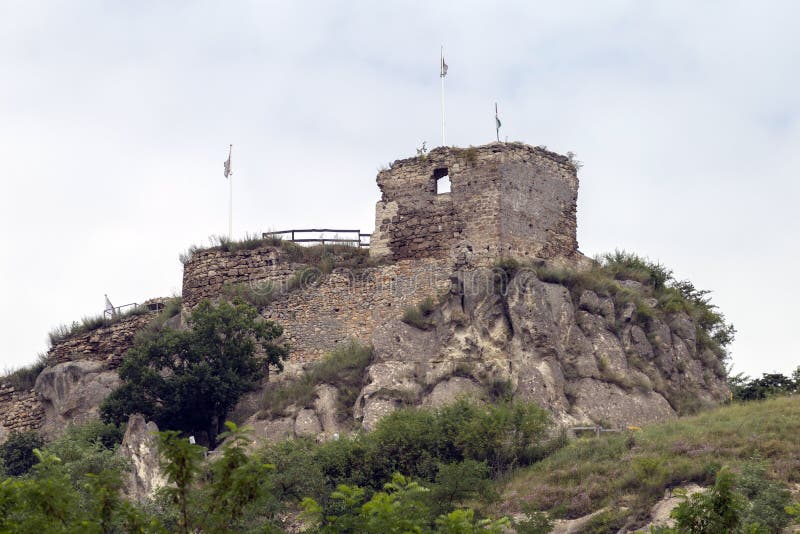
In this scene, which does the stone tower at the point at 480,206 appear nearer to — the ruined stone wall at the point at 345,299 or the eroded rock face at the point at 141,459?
the ruined stone wall at the point at 345,299

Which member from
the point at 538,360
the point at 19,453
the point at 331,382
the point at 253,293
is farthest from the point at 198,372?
the point at 538,360

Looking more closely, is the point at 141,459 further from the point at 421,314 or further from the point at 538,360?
the point at 538,360

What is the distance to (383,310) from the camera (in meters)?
38.4

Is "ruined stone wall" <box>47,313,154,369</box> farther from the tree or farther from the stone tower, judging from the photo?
the stone tower

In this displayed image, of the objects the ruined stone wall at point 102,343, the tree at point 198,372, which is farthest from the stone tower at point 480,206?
the ruined stone wall at point 102,343

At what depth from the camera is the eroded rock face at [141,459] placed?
3384 centimetres

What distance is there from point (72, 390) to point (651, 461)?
16.8 m

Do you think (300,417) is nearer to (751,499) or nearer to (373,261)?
(373,261)

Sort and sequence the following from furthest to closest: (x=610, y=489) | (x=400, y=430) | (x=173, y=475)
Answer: (x=400, y=430) < (x=610, y=489) < (x=173, y=475)

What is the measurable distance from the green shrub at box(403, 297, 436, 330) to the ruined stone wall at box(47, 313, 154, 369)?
27.1 feet

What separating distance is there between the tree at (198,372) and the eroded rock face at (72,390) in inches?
115

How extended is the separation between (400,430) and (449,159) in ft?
27.5

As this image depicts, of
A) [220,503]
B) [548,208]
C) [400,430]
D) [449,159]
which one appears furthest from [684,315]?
[220,503]

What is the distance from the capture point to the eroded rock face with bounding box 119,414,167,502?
111 ft
